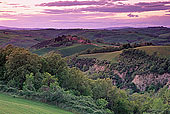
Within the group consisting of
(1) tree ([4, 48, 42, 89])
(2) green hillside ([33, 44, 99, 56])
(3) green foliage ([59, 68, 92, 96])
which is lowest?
(2) green hillside ([33, 44, 99, 56])

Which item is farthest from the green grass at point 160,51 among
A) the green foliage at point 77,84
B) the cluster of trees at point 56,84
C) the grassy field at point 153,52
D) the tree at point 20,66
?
the tree at point 20,66

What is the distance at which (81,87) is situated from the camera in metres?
34.2

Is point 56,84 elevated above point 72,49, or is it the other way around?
point 56,84

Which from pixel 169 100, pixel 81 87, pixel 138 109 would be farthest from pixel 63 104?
pixel 169 100

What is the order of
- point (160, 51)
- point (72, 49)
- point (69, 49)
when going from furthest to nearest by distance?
point (69, 49)
point (72, 49)
point (160, 51)

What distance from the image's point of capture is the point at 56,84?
30000mm

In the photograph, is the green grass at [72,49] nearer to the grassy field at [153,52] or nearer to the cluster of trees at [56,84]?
→ the grassy field at [153,52]

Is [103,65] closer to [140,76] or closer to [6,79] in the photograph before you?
[140,76]

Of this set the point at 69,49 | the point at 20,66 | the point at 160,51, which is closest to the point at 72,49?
the point at 69,49

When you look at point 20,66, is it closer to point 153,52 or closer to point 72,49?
point 153,52

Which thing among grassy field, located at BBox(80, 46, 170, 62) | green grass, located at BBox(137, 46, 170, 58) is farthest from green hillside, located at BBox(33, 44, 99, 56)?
green grass, located at BBox(137, 46, 170, 58)

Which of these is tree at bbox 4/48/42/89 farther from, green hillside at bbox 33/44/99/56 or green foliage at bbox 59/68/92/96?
green hillside at bbox 33/44/99/56

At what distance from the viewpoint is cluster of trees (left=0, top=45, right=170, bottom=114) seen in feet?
91.5

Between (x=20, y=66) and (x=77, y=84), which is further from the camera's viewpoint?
(x=77, y=84)
